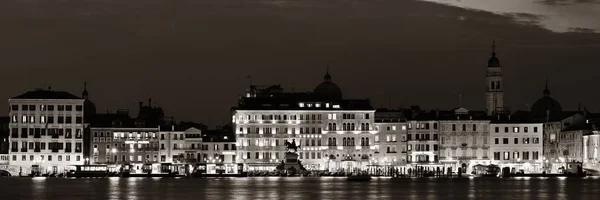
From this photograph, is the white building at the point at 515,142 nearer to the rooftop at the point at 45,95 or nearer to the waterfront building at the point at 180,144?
the waterfront building at the point at 180,144

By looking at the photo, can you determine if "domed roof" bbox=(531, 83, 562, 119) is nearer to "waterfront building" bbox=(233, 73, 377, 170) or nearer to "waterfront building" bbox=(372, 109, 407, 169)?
"waterfront building" bbox=(372, 109, 407, 169)

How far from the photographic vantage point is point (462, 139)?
157m

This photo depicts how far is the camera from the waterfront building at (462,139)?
156750 mm

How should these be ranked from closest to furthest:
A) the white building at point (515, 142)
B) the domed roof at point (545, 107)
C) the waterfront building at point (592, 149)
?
the waterfront building at point (592, 149), the white building at point (515, 142), the domed roof at point (545, 107)

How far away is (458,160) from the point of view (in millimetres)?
158125

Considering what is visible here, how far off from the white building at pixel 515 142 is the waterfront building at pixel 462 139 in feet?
3.33

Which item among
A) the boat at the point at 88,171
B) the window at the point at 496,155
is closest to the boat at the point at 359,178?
the window at the point at 496,155

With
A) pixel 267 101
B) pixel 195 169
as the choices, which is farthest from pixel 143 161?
pixel 267 101

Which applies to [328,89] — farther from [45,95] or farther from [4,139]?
[4,139]

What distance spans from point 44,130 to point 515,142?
176ft

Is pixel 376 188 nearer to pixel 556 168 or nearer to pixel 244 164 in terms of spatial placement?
pixel 244 164

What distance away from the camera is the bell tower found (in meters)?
170

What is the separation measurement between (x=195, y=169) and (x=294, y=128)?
12193mm

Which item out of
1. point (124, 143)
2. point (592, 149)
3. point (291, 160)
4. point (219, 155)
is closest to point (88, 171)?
point (124, 143)
